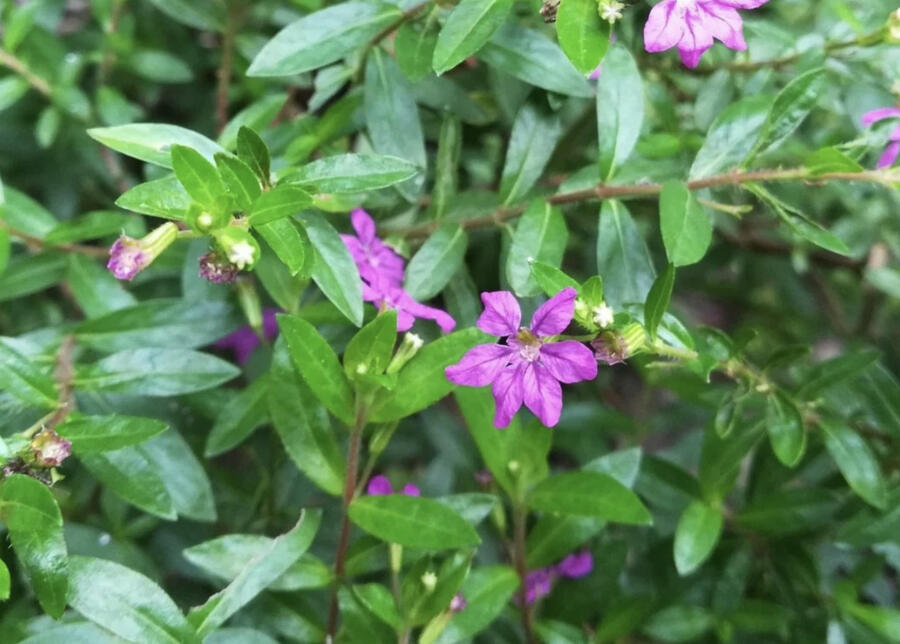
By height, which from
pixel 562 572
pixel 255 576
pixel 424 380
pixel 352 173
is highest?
pixel 352 173

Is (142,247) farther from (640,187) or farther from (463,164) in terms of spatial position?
(463,164)

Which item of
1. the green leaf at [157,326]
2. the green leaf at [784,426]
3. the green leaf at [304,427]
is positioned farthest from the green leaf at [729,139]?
the green leaf at [157,326]

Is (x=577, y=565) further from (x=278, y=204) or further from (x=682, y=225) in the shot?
(x=278, y=204)

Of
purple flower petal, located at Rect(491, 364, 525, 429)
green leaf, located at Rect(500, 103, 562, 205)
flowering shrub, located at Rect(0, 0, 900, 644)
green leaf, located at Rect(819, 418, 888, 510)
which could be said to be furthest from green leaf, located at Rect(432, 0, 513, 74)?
green leaf, located at Rect(819, 418, 888, 510)

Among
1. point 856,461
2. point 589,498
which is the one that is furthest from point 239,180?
point 856,461

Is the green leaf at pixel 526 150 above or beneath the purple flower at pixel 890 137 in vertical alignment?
above

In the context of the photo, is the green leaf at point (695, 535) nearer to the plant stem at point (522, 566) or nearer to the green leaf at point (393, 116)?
the plant stem at point (522, 566)

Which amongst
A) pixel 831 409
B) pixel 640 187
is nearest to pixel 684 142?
pixel 640 187
